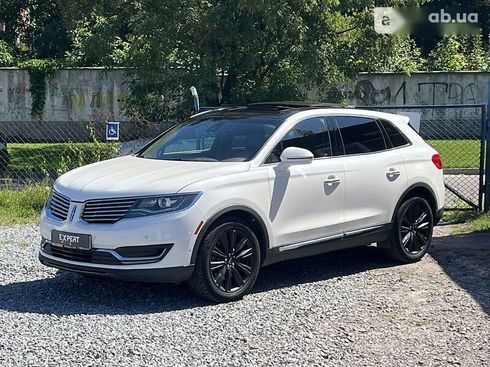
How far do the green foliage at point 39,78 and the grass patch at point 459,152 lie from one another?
44.8 ft

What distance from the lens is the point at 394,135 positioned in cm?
825

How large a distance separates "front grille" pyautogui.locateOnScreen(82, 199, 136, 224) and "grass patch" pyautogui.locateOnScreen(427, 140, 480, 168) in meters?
10.2

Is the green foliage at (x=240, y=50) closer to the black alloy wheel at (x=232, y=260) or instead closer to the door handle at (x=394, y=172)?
the door handle at (x=394, y=172)

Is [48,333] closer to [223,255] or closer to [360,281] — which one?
[223,255]

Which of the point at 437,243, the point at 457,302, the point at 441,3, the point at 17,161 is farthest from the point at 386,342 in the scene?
the point at 441,3

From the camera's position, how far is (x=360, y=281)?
24.3 feet

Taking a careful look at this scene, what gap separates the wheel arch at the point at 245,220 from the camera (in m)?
6.26

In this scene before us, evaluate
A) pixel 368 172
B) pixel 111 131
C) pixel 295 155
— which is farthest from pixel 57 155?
pixel 295 155

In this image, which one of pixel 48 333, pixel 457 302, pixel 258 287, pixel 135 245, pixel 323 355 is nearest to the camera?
pixel 323 355

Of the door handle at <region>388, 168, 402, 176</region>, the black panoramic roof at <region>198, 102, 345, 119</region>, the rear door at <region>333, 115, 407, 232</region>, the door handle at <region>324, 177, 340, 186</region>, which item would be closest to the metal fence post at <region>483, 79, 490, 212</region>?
the rear door at <region>333, 115, 407, 232</region>

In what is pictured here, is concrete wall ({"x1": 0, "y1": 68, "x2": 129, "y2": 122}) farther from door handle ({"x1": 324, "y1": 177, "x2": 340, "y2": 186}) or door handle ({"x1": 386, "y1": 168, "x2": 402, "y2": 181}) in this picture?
door handle ({"x1": 324, "y1": 177, "x2": 340, "y2": 186})

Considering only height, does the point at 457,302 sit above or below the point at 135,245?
below

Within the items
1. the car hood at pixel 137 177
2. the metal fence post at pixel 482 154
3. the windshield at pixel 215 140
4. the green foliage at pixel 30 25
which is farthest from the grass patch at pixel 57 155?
the green foliage at pixel 30 25

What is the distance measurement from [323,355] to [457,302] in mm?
1968
